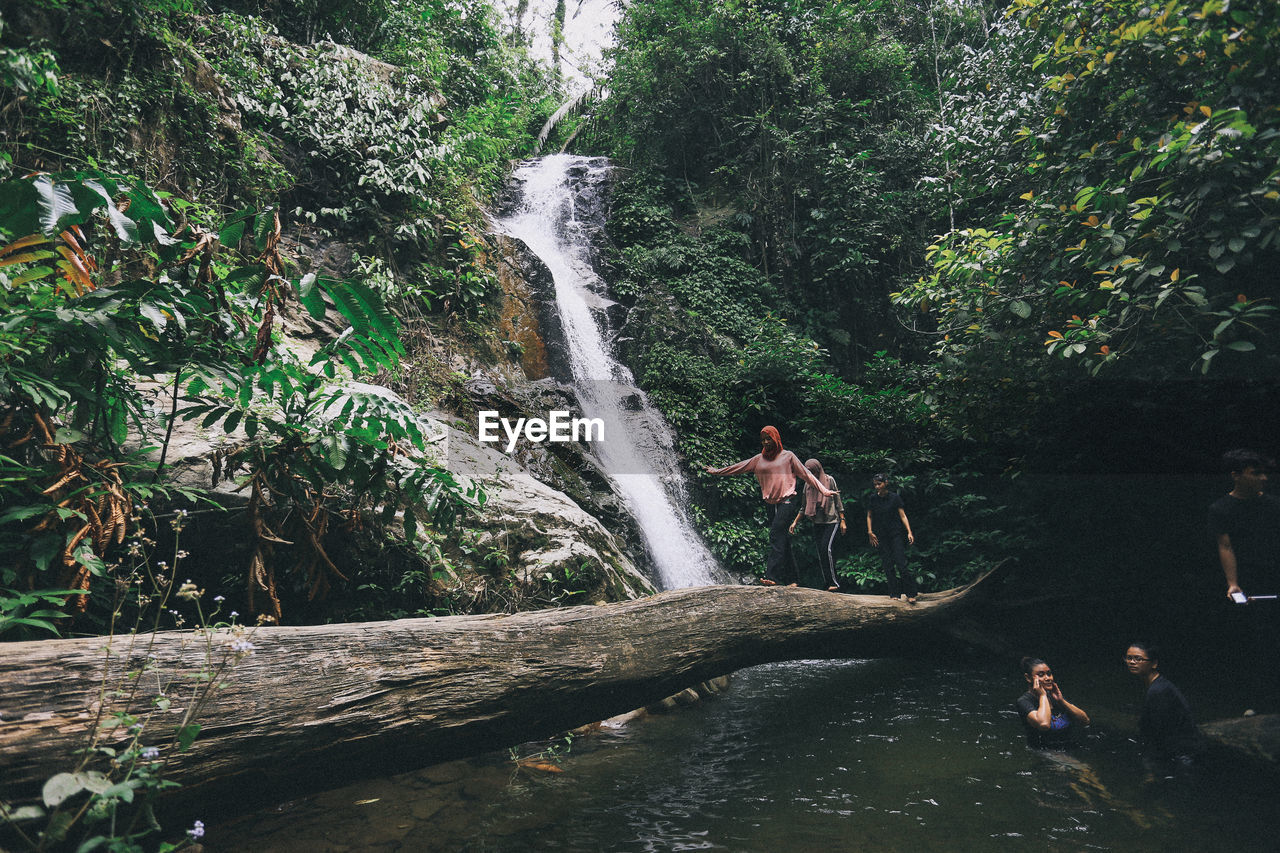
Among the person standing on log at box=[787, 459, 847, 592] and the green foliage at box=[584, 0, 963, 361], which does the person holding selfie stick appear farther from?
the green foliage at box=[584, 0, 963, 361]

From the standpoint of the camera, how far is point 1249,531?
15.0ft

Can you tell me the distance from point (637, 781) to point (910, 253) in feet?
46.8

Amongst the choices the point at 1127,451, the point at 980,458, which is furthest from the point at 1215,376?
the point at 980,458

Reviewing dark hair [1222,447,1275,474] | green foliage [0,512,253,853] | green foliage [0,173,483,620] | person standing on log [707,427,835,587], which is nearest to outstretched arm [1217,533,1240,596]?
dark hair [1222,447,1275,474]

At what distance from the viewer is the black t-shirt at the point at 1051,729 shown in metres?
4.80

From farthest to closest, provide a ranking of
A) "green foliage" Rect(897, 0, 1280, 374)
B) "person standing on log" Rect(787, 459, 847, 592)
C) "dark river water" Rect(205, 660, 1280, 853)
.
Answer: "person standing on log" Rect(787, 459, 847, 592) < "green foliage" Rect(897, 0, 1280, 374) < "dark river water" Rect(205, 660, 1280, 853)

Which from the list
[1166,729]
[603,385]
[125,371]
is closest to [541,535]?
[125,371]

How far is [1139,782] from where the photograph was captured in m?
4.20

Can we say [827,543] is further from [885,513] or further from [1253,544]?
[1253,544]

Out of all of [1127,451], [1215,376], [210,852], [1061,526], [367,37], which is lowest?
[210,852]

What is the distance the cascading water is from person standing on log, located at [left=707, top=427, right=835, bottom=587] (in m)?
2.72

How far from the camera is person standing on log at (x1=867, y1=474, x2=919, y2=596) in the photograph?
23.1 ft

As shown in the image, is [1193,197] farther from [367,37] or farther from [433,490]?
[367,37]

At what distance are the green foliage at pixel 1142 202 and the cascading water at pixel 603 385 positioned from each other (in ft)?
16.0
